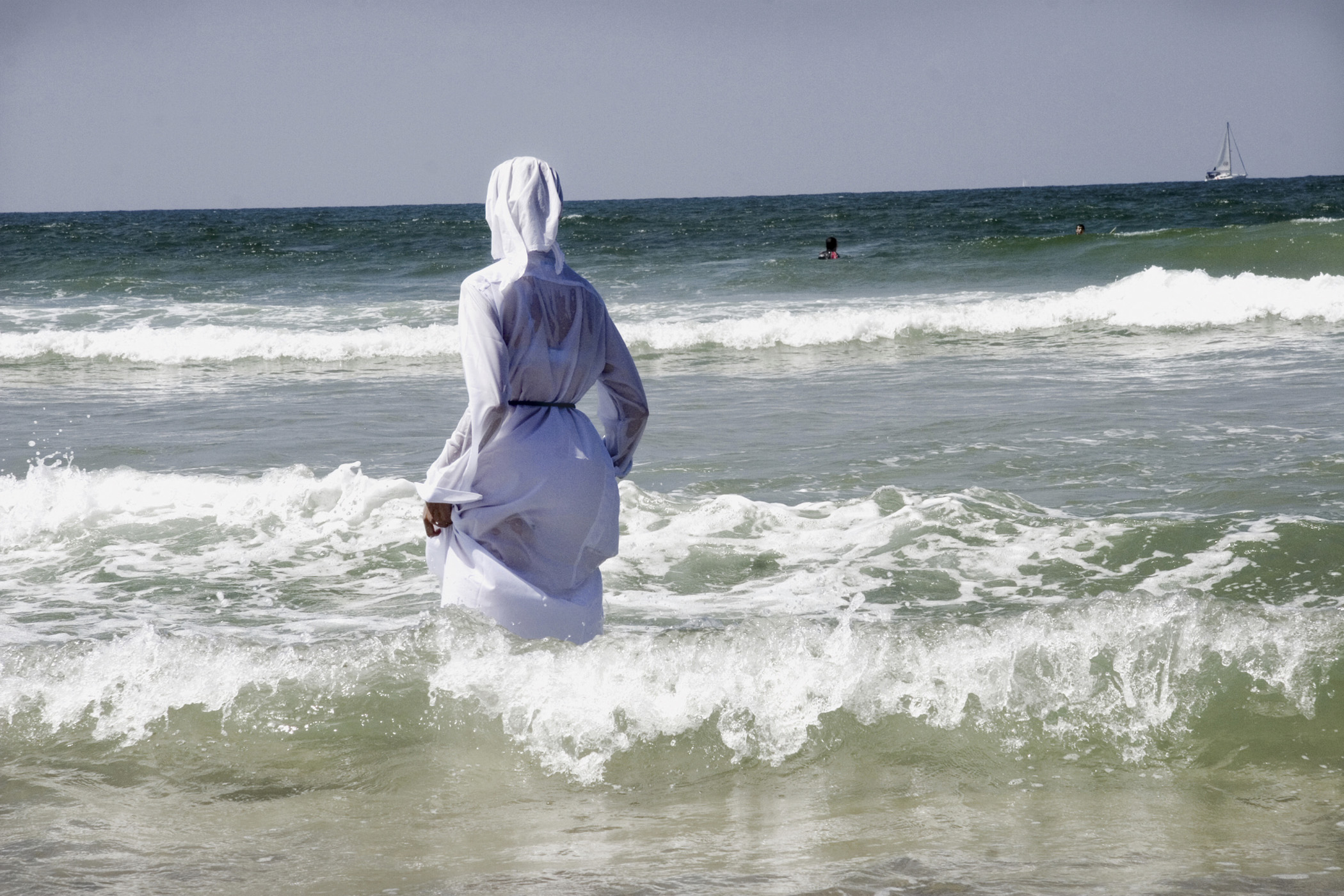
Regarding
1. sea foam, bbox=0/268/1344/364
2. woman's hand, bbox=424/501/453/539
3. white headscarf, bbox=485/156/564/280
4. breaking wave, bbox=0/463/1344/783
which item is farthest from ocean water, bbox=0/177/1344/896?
sea foam, bbox=0/268/1344/364

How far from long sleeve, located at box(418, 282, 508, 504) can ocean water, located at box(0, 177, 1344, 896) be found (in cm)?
42

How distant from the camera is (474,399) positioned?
10.4 ft

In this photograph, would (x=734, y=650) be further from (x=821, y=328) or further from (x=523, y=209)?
(x=821, y=328)

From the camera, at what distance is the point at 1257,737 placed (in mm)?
3266

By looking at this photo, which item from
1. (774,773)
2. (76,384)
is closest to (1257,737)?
(774,773)

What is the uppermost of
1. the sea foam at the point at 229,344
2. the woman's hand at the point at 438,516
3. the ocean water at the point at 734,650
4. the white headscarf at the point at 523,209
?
the white headscarf at the point at 523,209

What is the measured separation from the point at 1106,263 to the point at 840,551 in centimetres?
1774

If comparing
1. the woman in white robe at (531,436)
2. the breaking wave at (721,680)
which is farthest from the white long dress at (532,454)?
the breaking wave at (721,680)

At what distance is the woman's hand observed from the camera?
3.31 m

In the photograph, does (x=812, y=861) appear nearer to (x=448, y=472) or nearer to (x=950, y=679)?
(x=950, y=679)

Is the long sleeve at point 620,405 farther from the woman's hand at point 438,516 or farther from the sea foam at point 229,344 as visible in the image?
the sea foam at point 229,344

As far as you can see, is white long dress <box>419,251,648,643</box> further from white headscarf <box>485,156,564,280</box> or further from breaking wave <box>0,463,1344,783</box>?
breaking wave <box>0,463,1344,783</box>

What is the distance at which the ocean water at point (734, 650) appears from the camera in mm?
2703

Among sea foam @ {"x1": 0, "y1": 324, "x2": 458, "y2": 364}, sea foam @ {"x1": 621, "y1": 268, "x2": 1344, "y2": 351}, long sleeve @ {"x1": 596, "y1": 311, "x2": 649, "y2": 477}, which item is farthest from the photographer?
sea foam @ {"x1": 621, "y1": 268, "x2": 1344, "y2": 351}
